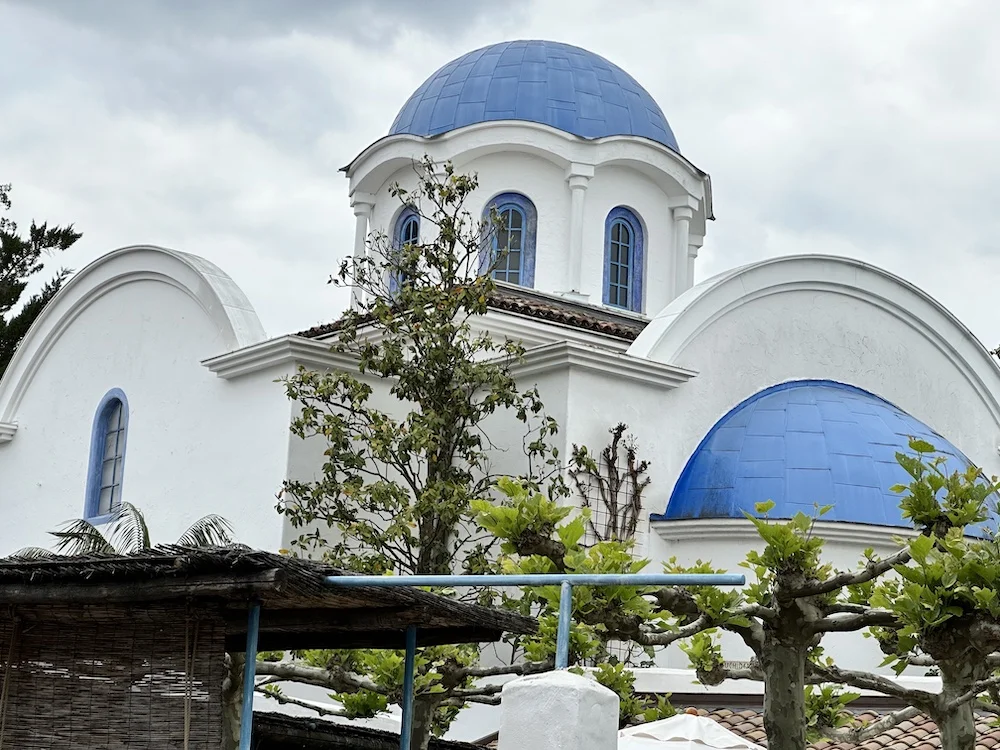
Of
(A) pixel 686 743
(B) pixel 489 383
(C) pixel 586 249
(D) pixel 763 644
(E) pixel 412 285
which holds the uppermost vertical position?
(C) pixel 586 249

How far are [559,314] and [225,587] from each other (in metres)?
10.4

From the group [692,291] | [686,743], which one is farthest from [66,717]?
[692,291]

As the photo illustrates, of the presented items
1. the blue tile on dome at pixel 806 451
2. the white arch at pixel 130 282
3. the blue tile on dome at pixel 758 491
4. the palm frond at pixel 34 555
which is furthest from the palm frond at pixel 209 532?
the blue tile on dome at pixel 806 451

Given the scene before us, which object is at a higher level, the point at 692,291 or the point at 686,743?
the point at 692,291

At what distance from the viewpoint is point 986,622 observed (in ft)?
25.5

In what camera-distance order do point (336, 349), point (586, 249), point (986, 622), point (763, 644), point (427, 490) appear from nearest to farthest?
point (986, 622) < point (763, 644) < point (427, 490) < point (336, 349) < point (586, 249)

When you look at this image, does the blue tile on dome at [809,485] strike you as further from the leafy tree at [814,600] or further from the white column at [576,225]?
the leafy tree at [814,600]

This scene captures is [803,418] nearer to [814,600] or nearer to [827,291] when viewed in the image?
[827,291]

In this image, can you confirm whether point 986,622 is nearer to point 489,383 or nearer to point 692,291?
point 489,383

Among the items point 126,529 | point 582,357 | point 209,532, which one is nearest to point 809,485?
point 582,357

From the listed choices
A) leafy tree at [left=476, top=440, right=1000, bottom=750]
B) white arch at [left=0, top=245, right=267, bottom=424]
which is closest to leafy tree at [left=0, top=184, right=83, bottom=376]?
white arch at [left=0, top=245, right=267, bottom=424]

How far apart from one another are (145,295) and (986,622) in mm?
12251

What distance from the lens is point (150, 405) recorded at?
17266 mm

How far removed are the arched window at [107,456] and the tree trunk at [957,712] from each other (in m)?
10.7
